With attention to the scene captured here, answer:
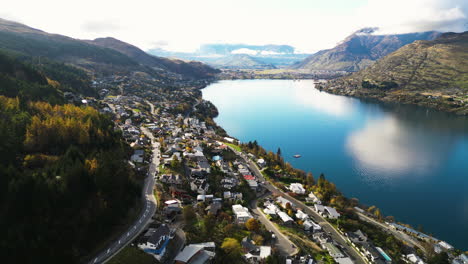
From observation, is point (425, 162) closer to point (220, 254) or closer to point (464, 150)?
point (464, 150)

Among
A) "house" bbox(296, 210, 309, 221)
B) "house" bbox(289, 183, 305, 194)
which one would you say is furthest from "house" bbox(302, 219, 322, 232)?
"house" bbox(289, 183, 305, 194)

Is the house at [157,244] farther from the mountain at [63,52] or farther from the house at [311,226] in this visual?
the mountain at [63,52]

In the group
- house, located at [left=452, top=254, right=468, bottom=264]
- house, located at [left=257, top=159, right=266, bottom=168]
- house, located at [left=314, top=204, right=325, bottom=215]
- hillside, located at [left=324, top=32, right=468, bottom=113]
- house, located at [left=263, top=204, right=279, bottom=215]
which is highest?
hillside, located at [left=324, top=32, right=468, bottom=113]

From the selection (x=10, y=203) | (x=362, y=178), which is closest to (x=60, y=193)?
(x=10, y=203)

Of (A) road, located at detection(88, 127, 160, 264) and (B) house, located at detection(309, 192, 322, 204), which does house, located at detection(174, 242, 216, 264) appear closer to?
(A) road, located at detection(88, 127, 160, 264)

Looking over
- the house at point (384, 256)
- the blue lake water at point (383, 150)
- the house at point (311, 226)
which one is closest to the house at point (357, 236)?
the house at point (384, 256)

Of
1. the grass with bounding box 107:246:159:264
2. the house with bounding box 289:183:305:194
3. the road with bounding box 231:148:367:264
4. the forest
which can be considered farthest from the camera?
the house with bounding box 289:183:305:194
